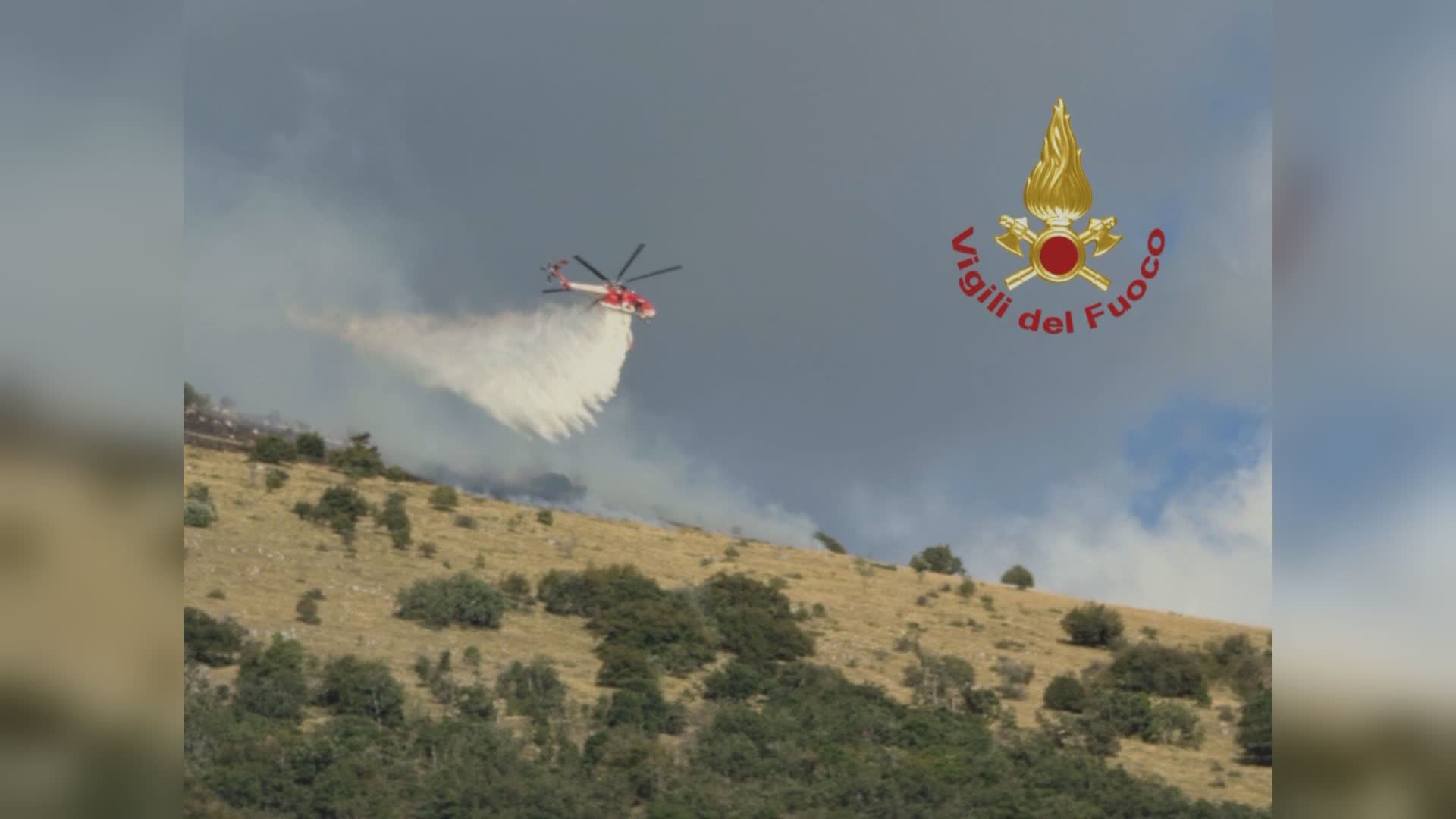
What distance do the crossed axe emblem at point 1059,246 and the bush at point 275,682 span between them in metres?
14.3

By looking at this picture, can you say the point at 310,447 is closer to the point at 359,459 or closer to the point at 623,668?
the point at 359,459

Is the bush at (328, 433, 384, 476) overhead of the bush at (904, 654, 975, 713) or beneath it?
overhead

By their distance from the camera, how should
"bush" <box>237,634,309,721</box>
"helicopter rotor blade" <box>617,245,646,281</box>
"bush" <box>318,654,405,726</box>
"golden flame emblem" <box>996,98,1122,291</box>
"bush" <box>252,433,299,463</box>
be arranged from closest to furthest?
1. "golden flame emblem" <box>996,98,1122,291</box>
2. "bush" <box>237,634,309,721</box>
3. "bush" <box>318,654,405,726</box>
4. "helicopter rotor blade" <box>617,245,646,281</box>
5. "bush" <box>252,433,299,463</box>

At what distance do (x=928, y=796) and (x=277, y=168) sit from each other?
1671cm

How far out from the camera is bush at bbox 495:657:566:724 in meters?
30.5

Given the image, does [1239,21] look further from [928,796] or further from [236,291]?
[236,291]

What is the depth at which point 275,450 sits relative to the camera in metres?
34.8

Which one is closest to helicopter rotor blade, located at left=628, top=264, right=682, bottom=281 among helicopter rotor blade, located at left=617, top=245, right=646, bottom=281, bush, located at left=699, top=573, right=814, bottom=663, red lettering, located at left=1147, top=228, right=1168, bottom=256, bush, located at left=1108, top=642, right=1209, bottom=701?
helicopter rotor blade, located at left=617, top=245, right=646, bottom=281

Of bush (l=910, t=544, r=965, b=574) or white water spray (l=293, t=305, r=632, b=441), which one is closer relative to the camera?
white water spray (l=293, t=305, r=632, b=441)

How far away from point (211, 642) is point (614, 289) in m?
9.50

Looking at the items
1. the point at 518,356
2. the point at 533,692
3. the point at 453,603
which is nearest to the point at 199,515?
the point at 453,603

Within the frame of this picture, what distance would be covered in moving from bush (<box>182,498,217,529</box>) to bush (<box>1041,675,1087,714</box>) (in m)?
16.2

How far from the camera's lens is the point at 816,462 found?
104 feet

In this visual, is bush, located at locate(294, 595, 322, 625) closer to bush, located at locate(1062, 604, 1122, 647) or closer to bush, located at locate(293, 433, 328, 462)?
bush, located at locate(293, 433, 328, 462)
